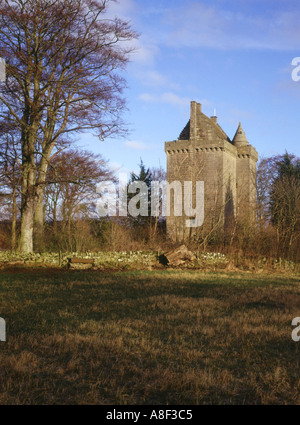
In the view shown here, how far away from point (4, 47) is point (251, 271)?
1439cm

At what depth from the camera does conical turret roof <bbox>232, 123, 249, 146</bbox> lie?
146ft

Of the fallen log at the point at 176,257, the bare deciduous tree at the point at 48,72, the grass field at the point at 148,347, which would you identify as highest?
the bare deciduous tree at the point at 48,72

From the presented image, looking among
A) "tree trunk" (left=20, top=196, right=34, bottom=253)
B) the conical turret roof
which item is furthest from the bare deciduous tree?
the conical turret roof

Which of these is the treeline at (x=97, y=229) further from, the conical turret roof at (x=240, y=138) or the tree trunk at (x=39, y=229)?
the conical turret roof at (x=240, y=138)

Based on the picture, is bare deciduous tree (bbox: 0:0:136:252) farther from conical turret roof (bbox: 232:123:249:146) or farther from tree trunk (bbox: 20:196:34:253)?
conical turret roof (bbox: 232:123:249:146)

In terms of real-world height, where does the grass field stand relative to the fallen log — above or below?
below

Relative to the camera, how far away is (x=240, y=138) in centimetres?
4488

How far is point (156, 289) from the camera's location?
39.4 ft

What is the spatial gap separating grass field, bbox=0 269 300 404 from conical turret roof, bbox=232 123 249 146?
114 feet

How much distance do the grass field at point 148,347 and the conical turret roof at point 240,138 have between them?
3488 cm

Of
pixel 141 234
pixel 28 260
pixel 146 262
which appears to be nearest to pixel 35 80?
→ pixel 28 260

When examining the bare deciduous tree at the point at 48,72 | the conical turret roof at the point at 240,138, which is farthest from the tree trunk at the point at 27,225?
Result: the conical turret roof at the point at 240,138

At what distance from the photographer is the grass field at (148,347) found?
454 centimetres

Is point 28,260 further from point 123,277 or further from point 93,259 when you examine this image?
point 123,277
